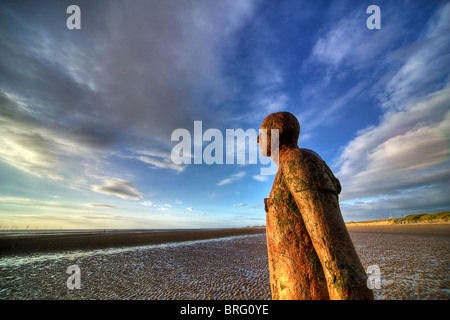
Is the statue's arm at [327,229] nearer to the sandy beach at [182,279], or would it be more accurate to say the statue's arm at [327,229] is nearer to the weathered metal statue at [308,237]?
the weathered metal statue at [308,237]

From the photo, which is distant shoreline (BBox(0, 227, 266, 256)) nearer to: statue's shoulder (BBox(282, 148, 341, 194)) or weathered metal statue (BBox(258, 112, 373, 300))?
weathered metal statue (BBox(258, 112, 373, 300))

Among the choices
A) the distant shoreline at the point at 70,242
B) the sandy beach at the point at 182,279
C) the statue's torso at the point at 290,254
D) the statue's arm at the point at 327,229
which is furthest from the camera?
the distant shoreline at the point at 70,242

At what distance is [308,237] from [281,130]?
143 cm

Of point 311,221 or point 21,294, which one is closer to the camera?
point 311,221

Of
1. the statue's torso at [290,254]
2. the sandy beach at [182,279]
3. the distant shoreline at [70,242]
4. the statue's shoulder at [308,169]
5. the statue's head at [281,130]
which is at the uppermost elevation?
the statue's head at [281,130]

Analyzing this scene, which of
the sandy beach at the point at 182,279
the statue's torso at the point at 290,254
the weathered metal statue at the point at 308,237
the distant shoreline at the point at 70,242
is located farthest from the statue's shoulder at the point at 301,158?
the distant shoreline at the point at 70,242

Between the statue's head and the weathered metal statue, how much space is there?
7.1 inches

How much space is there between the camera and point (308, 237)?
211 cm

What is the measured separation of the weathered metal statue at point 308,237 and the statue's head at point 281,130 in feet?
0.59

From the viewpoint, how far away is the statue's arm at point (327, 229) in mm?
1614

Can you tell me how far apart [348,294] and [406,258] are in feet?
54.3
